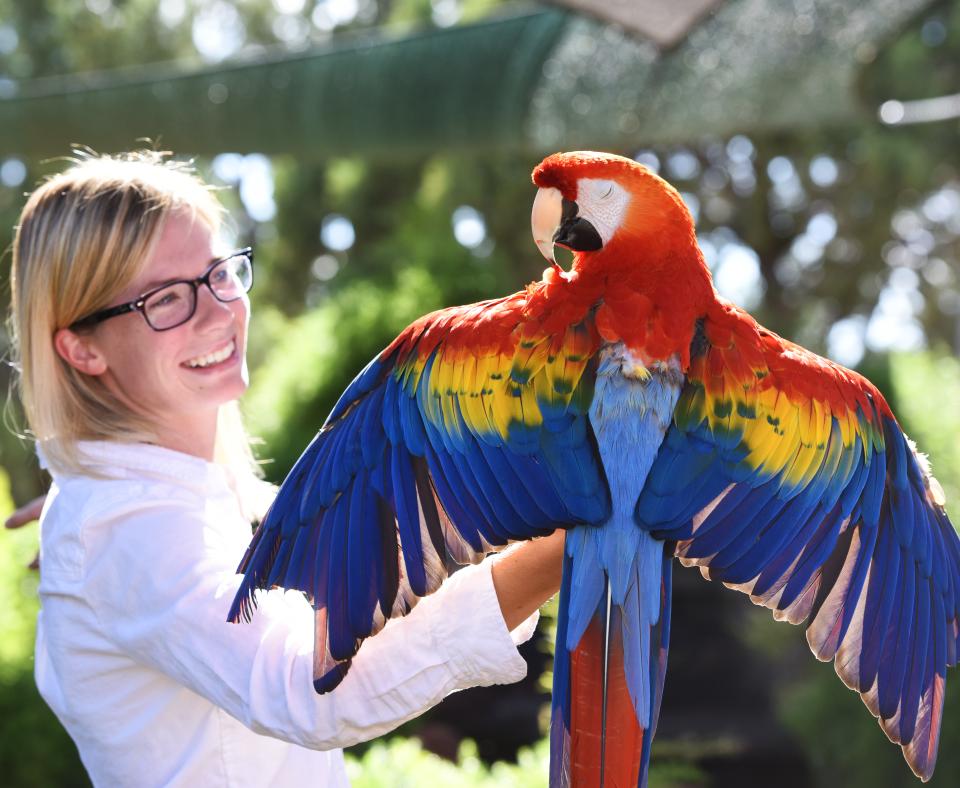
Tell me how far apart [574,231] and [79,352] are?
0.63 meters

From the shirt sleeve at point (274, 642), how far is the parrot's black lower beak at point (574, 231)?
0.32m

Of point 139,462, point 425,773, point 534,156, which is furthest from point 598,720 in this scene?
point 534,156

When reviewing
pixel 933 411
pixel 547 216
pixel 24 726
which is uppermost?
pixel 547 216

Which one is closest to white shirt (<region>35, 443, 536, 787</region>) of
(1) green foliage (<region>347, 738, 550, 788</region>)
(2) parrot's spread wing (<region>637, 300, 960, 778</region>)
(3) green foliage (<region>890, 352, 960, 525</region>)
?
(2) parrot's spread wing (<region>637, 300, 960, 778</region>)

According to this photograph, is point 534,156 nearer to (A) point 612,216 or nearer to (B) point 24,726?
(B) point 24,726

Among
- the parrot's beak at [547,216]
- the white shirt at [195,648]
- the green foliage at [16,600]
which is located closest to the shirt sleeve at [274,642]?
the white shirt at [195,648]

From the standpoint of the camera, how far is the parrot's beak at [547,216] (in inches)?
39.1

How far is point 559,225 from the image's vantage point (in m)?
1.00

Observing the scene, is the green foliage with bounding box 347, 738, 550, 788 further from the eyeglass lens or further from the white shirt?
the eyeglass lens

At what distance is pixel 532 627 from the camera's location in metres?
1.11

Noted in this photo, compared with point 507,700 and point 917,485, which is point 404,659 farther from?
point 507,700

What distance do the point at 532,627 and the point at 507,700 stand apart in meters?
3.58

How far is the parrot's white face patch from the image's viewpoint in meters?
0.98

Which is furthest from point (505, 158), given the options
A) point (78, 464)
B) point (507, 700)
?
point (78, 464)
